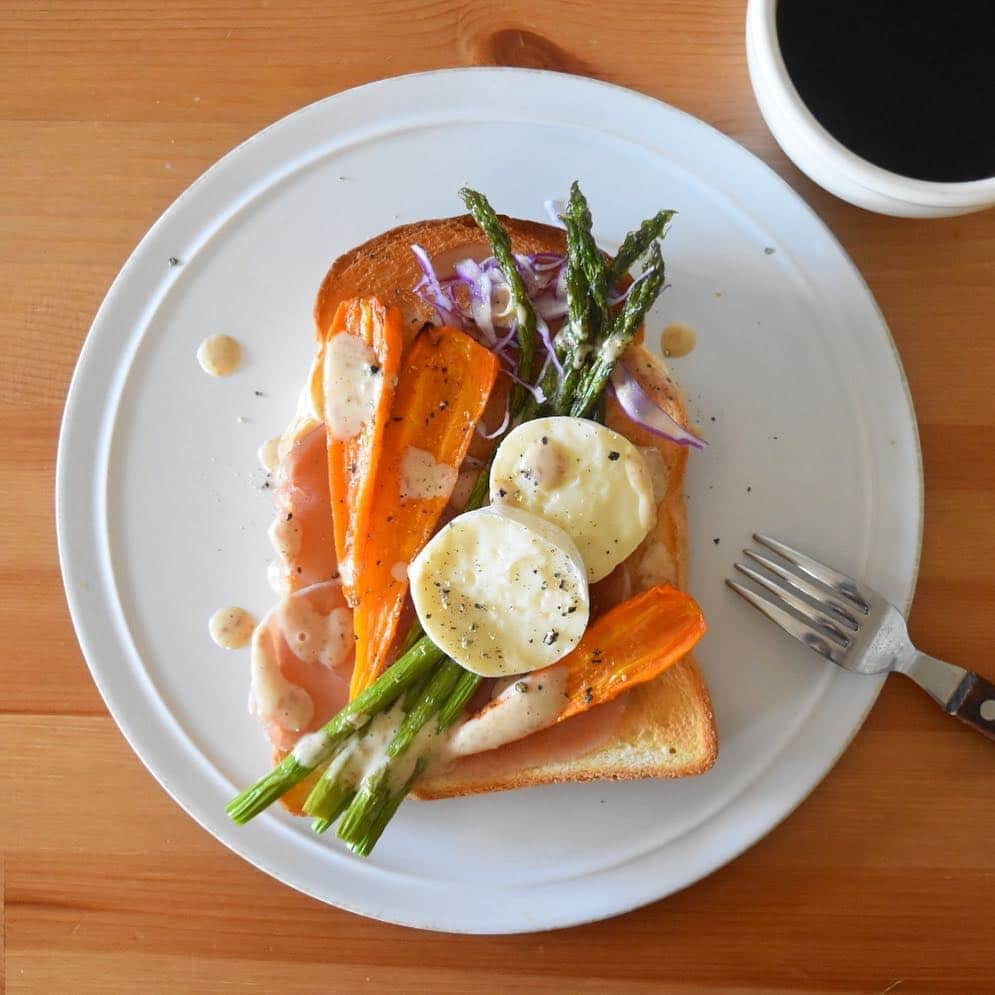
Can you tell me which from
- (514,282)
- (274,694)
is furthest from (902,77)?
(274,694)

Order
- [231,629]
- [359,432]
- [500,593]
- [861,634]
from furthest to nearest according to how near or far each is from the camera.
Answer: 1. [231,629]
2. [861,634]
3. [359,432]
4. [500,593]

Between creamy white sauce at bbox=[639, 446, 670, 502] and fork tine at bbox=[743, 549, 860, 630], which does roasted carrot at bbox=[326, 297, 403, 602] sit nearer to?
creamy white sauce at bbox=[639, 446, 670, 502]

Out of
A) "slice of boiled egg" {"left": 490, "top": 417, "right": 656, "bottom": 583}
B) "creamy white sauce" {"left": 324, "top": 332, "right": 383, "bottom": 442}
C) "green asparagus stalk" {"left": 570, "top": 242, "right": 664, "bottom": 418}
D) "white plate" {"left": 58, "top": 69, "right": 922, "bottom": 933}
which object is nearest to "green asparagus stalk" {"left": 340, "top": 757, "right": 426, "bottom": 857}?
"white plate" {"left": 58, "top": 69, "right": 922, "bottom": 933}

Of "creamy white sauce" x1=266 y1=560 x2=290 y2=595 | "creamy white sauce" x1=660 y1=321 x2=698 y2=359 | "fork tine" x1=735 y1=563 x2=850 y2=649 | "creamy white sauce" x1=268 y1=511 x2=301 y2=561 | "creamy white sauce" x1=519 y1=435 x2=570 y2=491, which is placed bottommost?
"creamy white sauce" x1=266 y1=560 x2=290 y2=595

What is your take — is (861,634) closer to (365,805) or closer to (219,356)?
(365,805)

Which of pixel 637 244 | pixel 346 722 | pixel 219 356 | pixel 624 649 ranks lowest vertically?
pixel 346 722

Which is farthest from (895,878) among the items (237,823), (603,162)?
(603,162)

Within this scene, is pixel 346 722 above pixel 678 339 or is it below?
below
